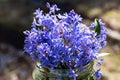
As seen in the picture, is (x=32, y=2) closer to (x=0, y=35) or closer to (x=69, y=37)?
(x=0, y=35)

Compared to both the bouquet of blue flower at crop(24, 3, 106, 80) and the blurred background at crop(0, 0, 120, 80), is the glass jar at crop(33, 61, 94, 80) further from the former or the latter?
the blurred background at crop(0, 0, 120, 80)

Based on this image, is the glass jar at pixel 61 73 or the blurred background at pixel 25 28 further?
the blurred background at pixel 25 28

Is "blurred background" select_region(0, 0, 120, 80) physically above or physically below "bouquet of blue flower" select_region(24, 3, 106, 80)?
above

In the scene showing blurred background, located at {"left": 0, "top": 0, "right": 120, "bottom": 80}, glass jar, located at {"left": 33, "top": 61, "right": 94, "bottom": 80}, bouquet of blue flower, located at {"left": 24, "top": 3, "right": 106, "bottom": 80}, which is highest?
blurred background, located at {"left": 0, "top": 0, "right": 120, "bottom": 80}

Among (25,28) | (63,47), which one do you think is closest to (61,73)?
(63,47)

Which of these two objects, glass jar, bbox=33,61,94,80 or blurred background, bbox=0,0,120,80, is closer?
glass jar, bbox=33,61,94,80

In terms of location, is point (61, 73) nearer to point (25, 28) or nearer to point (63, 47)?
point (63, 47)

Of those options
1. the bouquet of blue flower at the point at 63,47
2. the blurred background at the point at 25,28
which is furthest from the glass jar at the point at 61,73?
the blurred background at the point at 25,28

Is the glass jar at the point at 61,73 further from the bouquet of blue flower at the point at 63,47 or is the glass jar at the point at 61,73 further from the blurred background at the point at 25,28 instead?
the blurred background at the point at 25,28

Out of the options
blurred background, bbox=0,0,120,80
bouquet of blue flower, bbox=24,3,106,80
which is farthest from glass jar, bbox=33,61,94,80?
blurred background, bbox=0,0,120,80

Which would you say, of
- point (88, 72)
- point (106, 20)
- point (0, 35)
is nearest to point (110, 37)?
point (106, 20)
